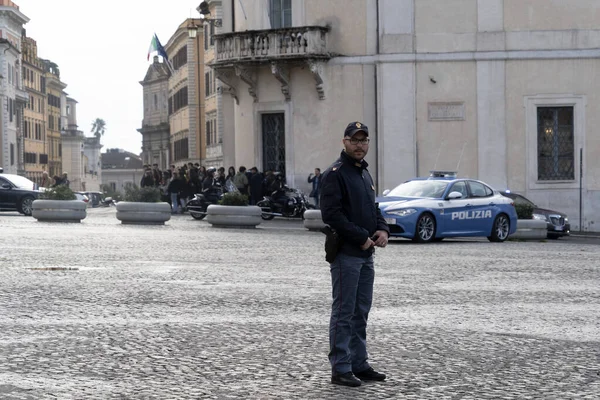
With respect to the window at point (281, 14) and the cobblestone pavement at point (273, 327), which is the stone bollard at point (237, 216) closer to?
the window at point (281, 14)

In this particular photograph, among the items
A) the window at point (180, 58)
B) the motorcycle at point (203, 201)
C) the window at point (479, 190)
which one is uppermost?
the window at point (180, 58)

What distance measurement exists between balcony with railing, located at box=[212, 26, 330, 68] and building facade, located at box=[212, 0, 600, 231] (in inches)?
1.8

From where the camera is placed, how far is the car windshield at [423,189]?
28641 mm

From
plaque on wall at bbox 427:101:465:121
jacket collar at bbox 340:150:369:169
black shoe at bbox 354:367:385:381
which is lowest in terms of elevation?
black shoe at bbox 354:367:385:381

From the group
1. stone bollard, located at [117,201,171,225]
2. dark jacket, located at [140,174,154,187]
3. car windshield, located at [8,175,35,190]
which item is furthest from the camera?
dark jacket, located at [140,174,154,187]

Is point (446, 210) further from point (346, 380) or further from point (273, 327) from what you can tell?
point (346, 380)

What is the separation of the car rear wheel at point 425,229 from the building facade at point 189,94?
61.4 meters

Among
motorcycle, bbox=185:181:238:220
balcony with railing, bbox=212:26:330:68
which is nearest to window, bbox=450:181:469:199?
motorcycle, bbox=185:181:238:220

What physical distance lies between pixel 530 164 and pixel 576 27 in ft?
15.1

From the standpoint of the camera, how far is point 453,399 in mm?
8094

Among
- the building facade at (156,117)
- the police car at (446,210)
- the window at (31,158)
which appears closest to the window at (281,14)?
the police car at (446,210)

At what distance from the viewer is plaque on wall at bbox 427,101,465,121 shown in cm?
4109

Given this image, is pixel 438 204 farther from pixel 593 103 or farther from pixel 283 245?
pixel 593 103

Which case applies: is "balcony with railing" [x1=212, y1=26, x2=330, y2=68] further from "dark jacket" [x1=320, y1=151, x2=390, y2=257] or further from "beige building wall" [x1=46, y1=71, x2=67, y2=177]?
"beige building wall" [x1=46, y1=71, x2=67, y2=177]
